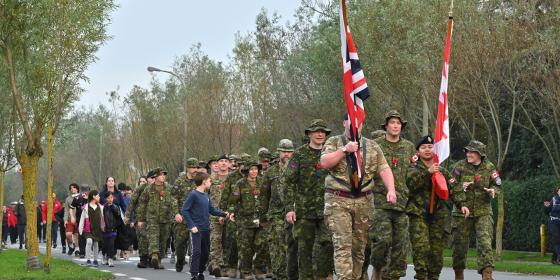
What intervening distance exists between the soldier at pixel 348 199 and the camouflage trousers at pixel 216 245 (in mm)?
8034

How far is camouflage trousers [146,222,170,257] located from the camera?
73.5ft

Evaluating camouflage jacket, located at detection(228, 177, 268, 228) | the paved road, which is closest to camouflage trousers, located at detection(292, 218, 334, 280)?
camouflage jacket, located at detection(228, 177, 268, 228)

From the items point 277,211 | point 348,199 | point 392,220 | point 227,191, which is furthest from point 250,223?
point 348,199

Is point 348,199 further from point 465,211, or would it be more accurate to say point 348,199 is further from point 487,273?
point 487,273

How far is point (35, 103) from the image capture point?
20.6 metres

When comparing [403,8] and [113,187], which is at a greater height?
[403,8]

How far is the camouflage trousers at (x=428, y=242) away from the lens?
1398cm

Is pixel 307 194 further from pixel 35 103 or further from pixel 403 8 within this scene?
pixel 403 8

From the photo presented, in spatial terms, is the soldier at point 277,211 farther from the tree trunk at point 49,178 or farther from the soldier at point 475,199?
the tree trunk at point 49,178

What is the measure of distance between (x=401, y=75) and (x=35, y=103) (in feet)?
41.0

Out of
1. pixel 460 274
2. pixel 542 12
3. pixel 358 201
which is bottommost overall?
pixel 460 274

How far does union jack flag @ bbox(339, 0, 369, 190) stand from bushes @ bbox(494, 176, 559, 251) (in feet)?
66.7

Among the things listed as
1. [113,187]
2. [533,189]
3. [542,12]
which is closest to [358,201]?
[113,187]

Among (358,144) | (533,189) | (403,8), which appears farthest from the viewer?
(533,189)
